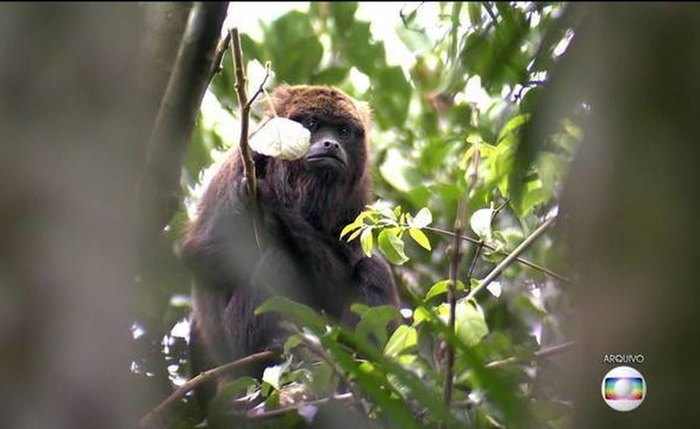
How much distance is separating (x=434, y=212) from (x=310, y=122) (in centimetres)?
90

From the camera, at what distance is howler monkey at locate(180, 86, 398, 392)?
5637 millimetres

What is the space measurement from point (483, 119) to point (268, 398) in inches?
101

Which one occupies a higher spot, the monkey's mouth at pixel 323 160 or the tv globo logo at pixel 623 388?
the monkey's mouth at pixel 323 160

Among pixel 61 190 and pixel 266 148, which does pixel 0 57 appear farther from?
pixel 266 148

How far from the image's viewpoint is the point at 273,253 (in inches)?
222

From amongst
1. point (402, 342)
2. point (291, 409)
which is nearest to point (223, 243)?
point (291, 409)

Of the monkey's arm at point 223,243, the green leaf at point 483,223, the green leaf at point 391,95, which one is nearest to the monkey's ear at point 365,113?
the green leaf at point 391,95

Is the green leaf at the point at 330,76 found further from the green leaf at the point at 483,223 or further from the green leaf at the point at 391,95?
the green leaf at the point at 483,223

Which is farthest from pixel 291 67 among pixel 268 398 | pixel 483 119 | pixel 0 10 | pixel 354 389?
pixel 0 10

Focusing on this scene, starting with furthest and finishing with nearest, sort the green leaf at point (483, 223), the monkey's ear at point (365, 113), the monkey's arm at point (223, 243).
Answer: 1. the monkey's ear at point (365, 113)
2. the monkey's arm at point (223, 243)
3. the green leaf at point (483, 223)

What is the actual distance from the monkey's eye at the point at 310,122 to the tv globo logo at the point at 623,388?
16.5 ft

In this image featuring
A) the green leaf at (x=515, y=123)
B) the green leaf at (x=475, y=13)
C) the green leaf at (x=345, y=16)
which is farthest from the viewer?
the green leaf at (x=345, y=16)

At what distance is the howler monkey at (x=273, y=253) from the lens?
5.64 meters

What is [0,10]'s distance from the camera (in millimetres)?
1682
